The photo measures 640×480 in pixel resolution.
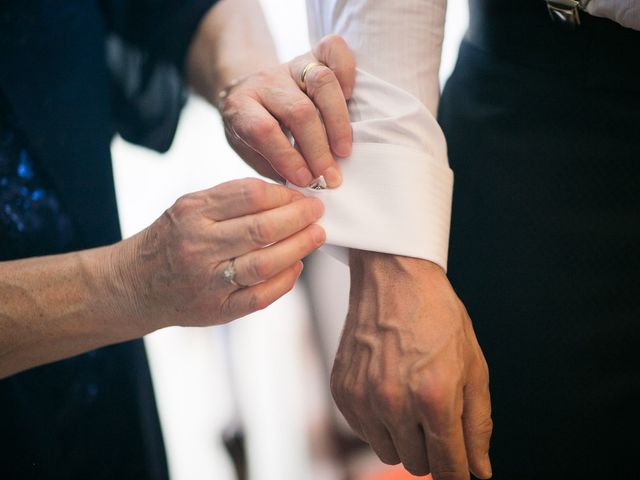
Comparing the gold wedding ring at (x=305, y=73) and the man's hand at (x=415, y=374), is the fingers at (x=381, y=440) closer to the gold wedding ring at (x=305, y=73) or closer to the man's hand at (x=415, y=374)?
the man's hand at (x=415, y=374)

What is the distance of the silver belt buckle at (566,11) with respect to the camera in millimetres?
625

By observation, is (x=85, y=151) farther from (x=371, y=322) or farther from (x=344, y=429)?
(x=344, y=429)

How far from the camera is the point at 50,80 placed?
3.43 feet

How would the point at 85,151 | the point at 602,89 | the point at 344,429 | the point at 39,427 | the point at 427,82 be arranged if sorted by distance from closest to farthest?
1. the point at 602,89
2. the point at 427,82
3. the point at 39,427
4. the point at 85,151
5. the point at 344,429

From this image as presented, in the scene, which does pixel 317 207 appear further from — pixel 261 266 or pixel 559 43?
pixel 559 43

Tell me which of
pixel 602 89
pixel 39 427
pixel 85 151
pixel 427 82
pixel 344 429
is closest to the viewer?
pixel 602 89

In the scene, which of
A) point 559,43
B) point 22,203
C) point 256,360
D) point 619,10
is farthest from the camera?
point 256,360

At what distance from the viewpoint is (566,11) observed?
0.63 metres

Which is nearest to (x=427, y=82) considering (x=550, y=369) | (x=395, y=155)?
(x=395, y=155)

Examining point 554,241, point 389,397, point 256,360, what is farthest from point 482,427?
point 256,360

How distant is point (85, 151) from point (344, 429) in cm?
105

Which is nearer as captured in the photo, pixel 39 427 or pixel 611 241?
pixel 611 241

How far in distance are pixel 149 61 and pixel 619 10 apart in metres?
0.82

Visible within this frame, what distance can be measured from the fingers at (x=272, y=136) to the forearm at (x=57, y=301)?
22 centimetres
